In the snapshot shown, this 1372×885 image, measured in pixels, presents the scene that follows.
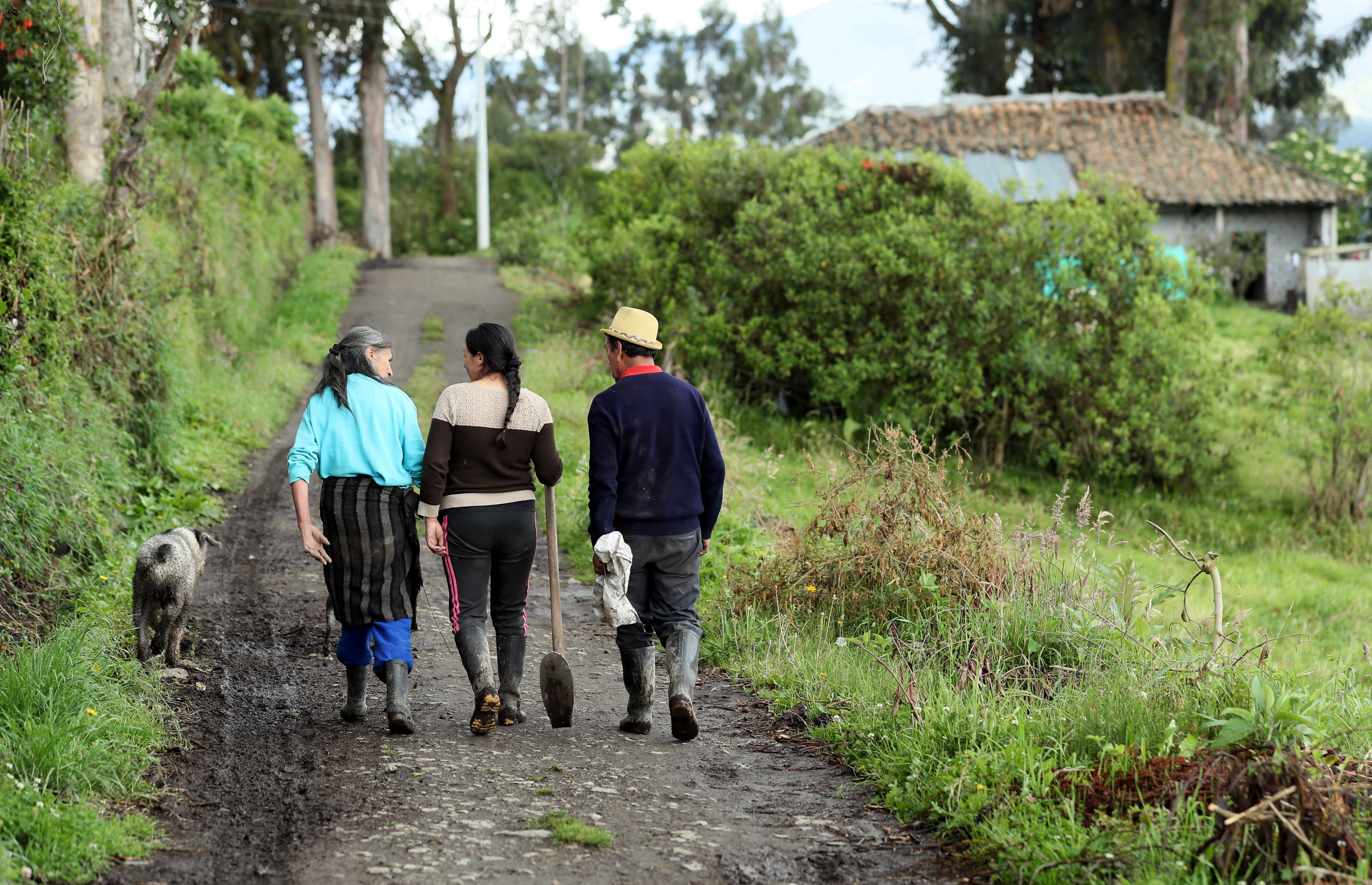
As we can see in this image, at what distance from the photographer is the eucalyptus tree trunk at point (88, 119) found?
11477 mm

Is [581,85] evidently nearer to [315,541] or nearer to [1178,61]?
[1178,61]

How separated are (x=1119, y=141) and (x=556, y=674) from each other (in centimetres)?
2397

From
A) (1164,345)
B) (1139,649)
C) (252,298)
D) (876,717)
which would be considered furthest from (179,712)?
(252,298)

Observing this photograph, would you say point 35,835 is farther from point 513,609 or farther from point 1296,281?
point 1296,281

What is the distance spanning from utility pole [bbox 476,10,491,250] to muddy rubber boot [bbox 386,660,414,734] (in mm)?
29597

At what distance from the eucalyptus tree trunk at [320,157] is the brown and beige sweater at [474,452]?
Answer: 26675 millimetres

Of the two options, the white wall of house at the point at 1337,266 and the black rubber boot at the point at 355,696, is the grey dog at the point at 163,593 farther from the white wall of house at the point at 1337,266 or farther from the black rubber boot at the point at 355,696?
the white wall of house at the point at 1337,266

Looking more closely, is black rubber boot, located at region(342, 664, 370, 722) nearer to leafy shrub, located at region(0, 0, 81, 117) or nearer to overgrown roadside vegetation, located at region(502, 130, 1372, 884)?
overgrown roadside vegetation, located at region(502, 130, 1372, 884)

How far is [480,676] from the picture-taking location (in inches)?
201

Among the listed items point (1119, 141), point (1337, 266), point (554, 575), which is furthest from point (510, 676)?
point (1119, 141)

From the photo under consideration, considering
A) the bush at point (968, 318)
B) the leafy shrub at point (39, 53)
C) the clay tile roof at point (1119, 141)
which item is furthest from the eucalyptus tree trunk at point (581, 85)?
the leafy shrub at point (39, 53)

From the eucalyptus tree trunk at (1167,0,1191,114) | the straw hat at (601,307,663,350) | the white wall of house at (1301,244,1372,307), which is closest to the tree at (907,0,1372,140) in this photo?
the eucalyptus tree trunk at (1167,0,1191,114)

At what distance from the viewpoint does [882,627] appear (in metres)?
6.54

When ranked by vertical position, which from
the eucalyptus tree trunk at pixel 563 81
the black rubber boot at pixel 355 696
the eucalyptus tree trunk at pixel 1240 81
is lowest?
the black rubber boot at pixel 355 696
